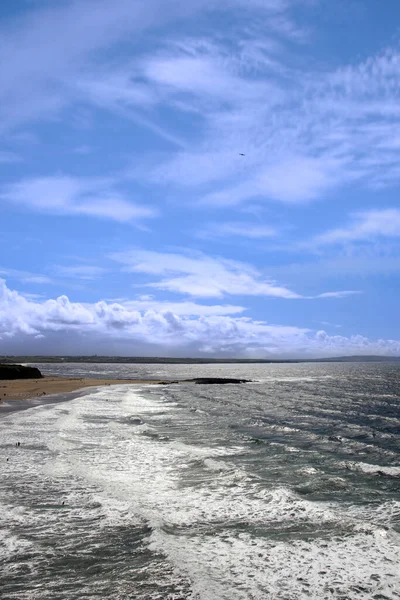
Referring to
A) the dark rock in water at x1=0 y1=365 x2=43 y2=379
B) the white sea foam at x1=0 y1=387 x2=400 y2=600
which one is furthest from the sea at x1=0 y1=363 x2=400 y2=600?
the dark rock in water at x1=0 y1=365 x2=43 y2=379

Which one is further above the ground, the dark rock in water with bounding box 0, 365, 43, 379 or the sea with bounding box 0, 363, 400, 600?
the sea with bounding box 0, 363, 400, 600

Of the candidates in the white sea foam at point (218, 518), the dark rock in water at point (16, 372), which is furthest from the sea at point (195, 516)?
the dark rock in water at point (16, 372)

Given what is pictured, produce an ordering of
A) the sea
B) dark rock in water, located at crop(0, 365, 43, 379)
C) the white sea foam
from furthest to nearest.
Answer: dark rock in water, located at crop(0, 365, 43, 379)
the white sea foam
the sea

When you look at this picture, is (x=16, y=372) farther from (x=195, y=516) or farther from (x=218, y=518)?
(x=218, y=518)

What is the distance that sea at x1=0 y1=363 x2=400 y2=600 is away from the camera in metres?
8.45

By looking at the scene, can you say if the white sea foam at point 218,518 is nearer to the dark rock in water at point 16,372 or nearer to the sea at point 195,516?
the sea at point 195,516

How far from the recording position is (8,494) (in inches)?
539

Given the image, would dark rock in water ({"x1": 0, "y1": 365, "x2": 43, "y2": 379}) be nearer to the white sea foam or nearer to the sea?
the sea

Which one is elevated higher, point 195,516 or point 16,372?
point 195,516

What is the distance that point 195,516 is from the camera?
12.3 meters

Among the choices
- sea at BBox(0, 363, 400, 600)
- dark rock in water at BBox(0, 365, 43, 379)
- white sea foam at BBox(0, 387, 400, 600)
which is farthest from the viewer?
dark rock in water at BBox(0, 365, 43, 379)

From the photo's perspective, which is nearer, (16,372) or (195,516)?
(195,516)

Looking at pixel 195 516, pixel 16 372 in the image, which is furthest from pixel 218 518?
pixel 16 372

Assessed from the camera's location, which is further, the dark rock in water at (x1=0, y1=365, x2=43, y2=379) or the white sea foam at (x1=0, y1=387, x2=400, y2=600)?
the dark rock in water at (x1=0, y1=365, x2=43, y2=379)
